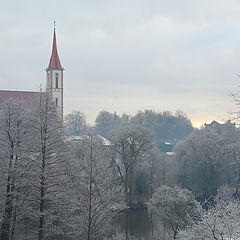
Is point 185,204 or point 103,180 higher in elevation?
point 103,180

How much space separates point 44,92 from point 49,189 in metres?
4.20

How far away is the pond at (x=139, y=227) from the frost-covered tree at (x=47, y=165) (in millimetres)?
9756

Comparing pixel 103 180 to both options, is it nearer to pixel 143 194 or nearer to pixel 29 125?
pixel 29 125

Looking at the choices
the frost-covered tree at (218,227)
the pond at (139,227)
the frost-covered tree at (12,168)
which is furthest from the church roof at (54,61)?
the frost-covered tree at (218,227)

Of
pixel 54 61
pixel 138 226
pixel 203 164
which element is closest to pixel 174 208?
pixel 138 226

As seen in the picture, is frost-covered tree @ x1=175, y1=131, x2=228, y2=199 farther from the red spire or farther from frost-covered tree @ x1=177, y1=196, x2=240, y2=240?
the red spire

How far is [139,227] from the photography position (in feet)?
113

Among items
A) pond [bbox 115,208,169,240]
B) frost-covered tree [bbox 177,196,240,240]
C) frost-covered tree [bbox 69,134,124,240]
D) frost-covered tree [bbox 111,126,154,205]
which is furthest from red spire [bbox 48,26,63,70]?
frost-covered tree [bbox 177,196,240,240]

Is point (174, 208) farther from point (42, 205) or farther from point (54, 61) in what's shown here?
point (54, 61)

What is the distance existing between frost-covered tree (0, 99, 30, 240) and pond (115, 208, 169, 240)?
9907 millimetres

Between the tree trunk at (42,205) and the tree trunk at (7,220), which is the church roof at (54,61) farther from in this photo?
the tree trunk at (42,205)

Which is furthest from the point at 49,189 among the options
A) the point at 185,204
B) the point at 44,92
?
the point at 185,204

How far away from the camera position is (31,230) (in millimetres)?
20281

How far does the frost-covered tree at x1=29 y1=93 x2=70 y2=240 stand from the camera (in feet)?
61.1
